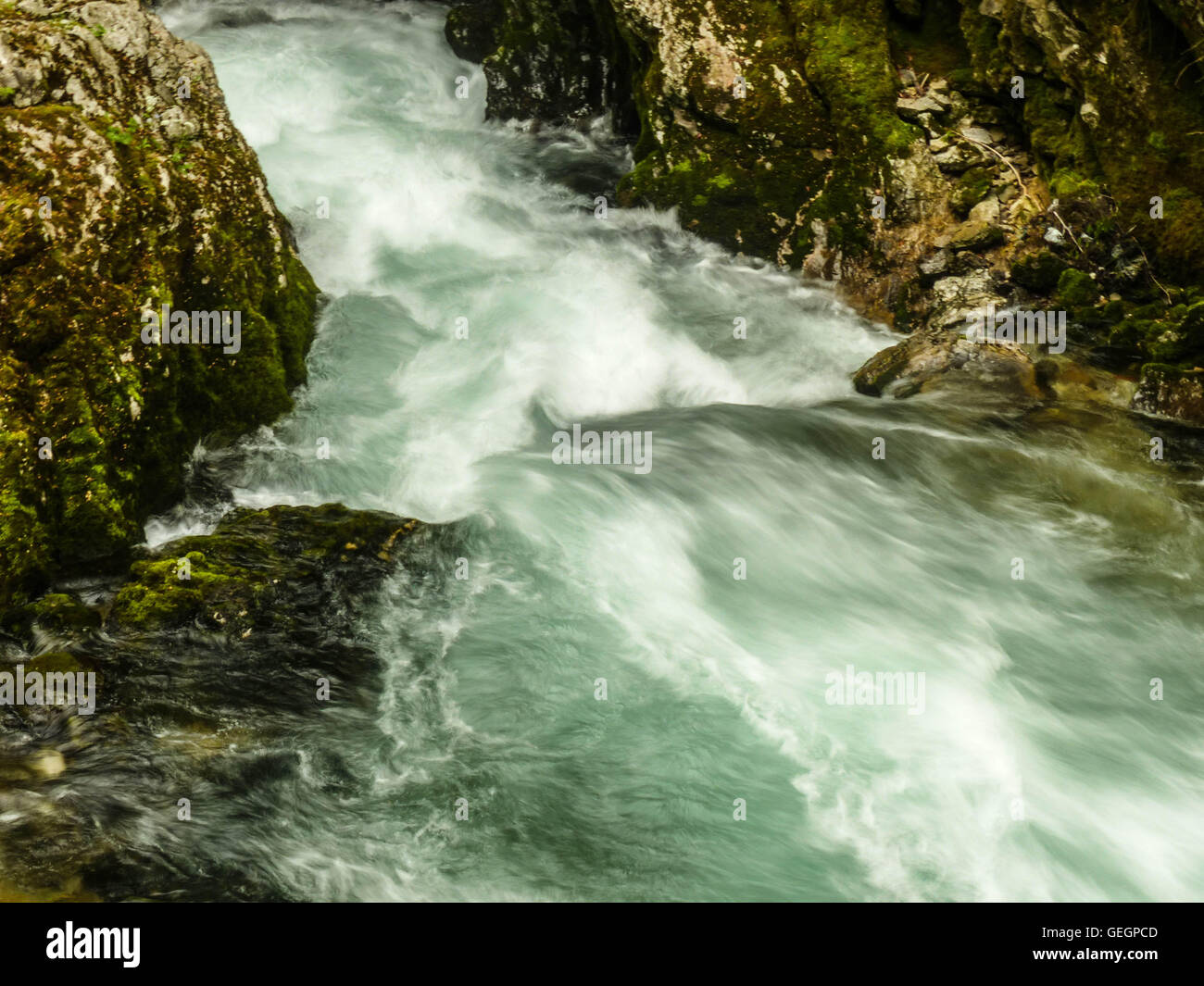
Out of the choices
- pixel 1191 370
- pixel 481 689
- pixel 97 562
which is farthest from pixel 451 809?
pixel 1191 370

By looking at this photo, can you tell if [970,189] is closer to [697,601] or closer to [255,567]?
[697,601]

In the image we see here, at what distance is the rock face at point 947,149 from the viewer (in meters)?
10.6

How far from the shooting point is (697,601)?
8.34 meters

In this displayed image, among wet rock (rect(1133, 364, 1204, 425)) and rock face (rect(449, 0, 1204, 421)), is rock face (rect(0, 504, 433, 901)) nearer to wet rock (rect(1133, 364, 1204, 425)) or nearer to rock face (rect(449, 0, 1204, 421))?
rock face (rect(449, 0, 1204, 421))

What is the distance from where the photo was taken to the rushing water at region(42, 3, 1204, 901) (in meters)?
6.30

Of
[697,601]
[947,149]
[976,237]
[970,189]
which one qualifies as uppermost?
[947,149]

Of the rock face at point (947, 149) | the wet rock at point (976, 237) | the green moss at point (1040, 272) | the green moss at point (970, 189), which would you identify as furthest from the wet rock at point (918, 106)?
the green moss at point (1040, 272)

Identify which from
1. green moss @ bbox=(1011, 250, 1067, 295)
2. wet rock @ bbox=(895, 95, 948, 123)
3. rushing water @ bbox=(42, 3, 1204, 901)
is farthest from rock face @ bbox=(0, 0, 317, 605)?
green moss @ bbox=(1011, 250, 1067, 295)

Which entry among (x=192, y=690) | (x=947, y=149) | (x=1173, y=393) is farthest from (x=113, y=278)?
(x=1173, y=393)

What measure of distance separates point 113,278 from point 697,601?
5.16 meters

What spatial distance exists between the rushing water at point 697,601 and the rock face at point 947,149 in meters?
0.79

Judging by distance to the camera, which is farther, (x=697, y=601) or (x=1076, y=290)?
(x=1076, y=290)

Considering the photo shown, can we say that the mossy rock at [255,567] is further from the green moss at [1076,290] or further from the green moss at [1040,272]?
the green moss at [1076,290]

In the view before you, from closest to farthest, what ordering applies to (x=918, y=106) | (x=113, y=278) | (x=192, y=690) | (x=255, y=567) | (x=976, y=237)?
(x=192, y=690) < (x=255, y=567) < (x=113, y=278) < (x=976, y=237) < (x=918, y=106)
